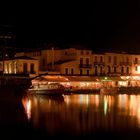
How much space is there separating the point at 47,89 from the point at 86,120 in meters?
20.4

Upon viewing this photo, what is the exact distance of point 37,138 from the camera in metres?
17.9

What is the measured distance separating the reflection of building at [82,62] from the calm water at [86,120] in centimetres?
1911

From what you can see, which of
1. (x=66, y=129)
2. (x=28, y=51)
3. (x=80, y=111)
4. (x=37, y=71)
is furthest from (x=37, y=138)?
(x=28, y=51)

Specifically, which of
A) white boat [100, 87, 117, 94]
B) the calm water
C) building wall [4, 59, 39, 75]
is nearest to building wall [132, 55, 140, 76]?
white boat [100, 87, 117, 94]

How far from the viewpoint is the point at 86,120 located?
23.4 meters

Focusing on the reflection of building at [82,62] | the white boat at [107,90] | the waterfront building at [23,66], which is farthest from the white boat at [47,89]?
the reflection of building at [82,62]

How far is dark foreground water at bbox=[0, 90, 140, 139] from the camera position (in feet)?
62.3

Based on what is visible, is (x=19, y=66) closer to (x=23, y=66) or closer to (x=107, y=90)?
(x=23, y=66)

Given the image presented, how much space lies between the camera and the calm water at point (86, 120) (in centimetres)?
1950

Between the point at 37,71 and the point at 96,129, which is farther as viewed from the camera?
the point at 37,71

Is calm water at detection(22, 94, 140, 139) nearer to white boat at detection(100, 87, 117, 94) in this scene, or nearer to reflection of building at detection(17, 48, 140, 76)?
white boat at detection(100, 87, 117, 94)

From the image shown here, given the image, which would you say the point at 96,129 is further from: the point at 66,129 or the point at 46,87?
the point at 46,87

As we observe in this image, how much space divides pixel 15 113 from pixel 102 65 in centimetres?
3062

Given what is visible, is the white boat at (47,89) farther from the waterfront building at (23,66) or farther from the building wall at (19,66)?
the building wall at (19,66)
